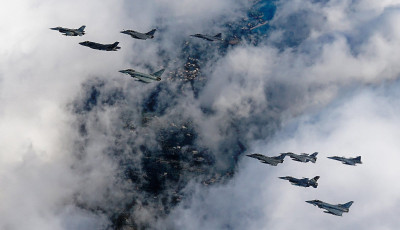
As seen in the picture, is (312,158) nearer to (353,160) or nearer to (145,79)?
(353,160)

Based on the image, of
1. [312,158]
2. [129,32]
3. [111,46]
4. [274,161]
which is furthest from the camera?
[312,158]

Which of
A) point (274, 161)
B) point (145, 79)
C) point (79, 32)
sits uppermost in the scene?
point (79, 32)

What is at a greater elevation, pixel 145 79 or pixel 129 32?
pixel 129 32

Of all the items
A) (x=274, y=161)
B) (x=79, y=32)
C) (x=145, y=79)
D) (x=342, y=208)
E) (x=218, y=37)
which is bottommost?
(x=342, y=208)

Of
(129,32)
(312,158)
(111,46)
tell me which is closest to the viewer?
(111,46)

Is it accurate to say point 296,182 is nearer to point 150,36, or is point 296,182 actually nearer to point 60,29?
point 150,36

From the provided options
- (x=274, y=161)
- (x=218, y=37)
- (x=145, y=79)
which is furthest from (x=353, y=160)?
(x=145, y=79)

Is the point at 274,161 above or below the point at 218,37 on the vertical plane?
below

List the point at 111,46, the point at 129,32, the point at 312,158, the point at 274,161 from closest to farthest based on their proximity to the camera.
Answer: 1. the point at 111,46
2. the point at 129,32
3. the point at 274,161
4. the point at 312,158

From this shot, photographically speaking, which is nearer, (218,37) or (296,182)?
(296,182)

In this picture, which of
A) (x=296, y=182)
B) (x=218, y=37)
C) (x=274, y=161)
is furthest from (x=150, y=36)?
(x=296, y=182)
